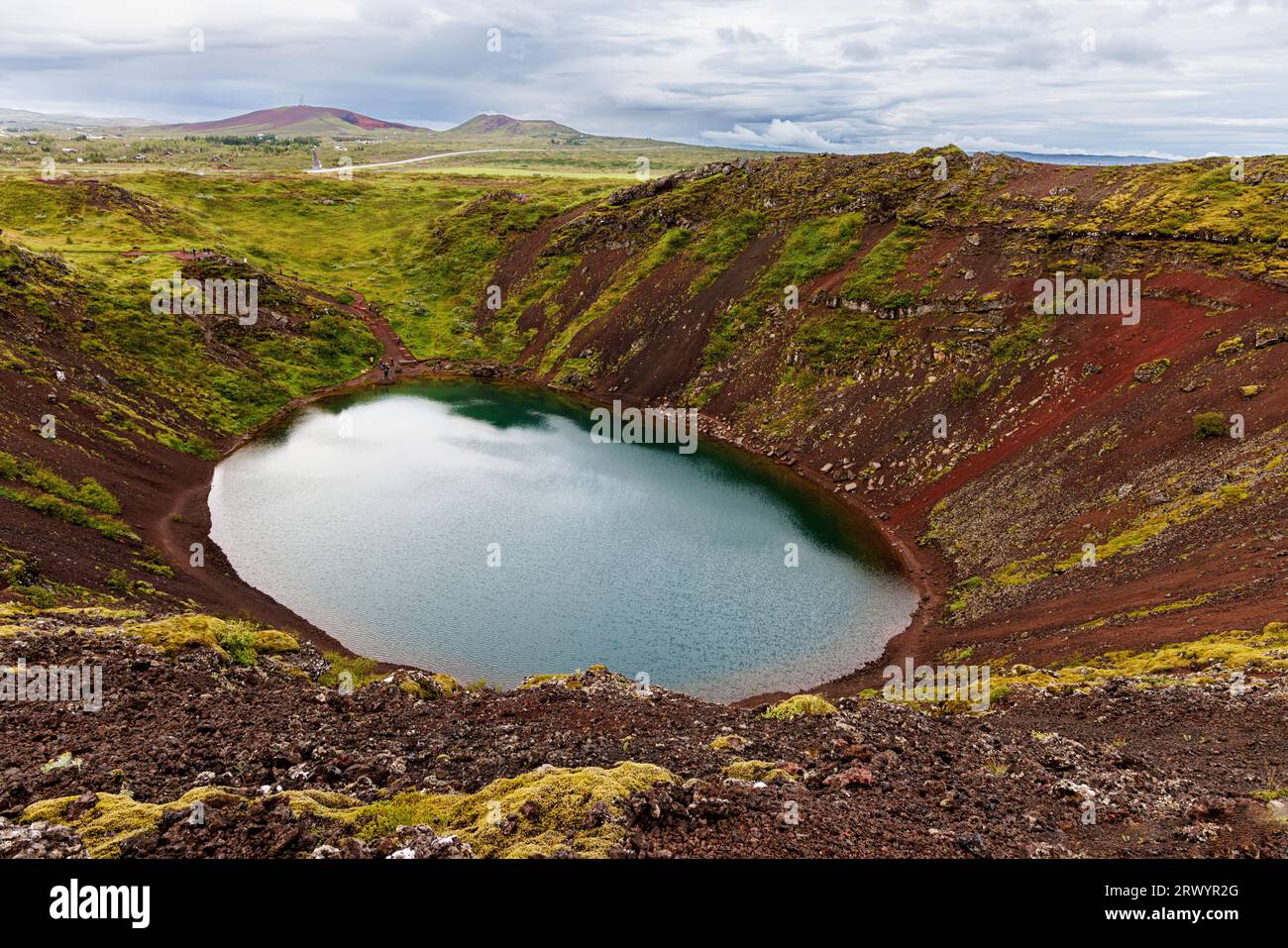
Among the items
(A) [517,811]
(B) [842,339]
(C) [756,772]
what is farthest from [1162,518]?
(A) [517,811]

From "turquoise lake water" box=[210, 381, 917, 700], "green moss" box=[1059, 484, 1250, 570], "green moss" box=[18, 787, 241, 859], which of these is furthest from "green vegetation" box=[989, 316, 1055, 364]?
"green moss" box=[18, 787, 241, 859]

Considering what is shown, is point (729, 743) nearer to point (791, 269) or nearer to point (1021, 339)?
point (1021, 339)

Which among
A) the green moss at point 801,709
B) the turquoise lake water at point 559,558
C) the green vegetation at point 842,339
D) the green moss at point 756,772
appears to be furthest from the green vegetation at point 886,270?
the green moss at point 756,772

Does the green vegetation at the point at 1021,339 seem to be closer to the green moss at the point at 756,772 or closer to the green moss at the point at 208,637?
the green moss at the point at 756,772

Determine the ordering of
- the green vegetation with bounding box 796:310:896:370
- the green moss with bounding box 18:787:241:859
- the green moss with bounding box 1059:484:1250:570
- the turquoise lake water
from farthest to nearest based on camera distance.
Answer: the green vegetation with bounding box 796:310:896:370
the turquoise lake water
the green moss with bounding box 1059:484:1250:570
the green moss with bounding box 18:787:241:859

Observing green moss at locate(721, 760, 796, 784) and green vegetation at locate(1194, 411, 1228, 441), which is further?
green vegetation at locate(1194, 411, 1228, 441)

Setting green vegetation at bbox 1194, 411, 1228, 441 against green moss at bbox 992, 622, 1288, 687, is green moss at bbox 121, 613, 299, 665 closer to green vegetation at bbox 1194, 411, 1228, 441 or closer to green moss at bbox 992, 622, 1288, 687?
green moss at bbox 992, 622, 1288, 687
